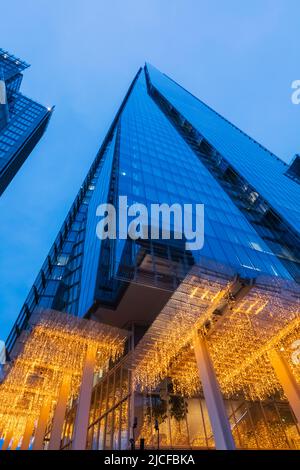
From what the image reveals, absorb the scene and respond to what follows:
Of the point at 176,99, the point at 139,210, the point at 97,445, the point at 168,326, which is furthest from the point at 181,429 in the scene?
the point at 176,99

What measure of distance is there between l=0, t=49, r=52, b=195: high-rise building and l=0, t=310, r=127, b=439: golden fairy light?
44082mm

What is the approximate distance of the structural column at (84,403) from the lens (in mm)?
11172

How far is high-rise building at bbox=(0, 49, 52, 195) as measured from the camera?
184 feet

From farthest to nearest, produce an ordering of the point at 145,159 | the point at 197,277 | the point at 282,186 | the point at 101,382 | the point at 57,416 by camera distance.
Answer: the point at 282,186, the point at 145,159, the point at 101,382, the point at 57,416, the point at 197,277

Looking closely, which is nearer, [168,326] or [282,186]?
[168,326]

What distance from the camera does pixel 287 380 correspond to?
12.5m

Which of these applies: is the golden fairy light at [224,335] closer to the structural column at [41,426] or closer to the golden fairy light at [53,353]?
the golden fairy light at [53,353]

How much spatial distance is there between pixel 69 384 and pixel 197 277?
10768mm

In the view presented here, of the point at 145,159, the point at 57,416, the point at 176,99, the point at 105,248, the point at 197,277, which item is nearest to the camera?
the point at 197,277

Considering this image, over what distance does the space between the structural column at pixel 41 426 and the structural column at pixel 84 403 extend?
752 cm

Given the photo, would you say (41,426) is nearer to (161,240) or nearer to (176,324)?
(176,324)

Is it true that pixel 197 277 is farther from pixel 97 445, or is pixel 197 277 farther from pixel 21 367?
pixel 21 367
